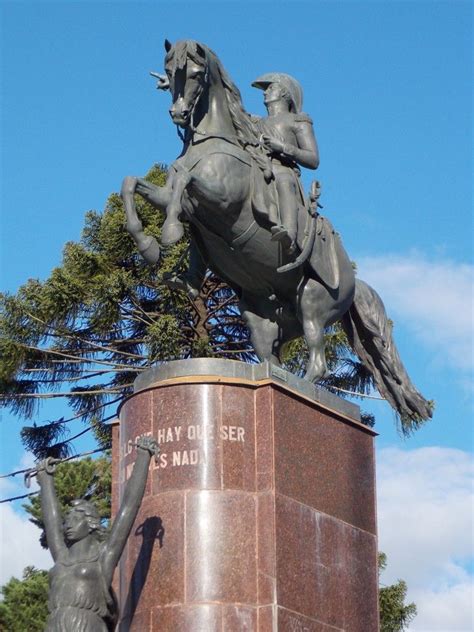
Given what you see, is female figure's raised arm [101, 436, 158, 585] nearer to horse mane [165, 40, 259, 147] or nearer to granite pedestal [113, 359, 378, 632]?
granite pedestal [113, 359, 378, 632]

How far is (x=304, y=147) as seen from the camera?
1780 centimetres

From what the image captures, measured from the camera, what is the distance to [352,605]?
1578 centimetres

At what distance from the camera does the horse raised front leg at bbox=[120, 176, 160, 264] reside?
52.6 feet

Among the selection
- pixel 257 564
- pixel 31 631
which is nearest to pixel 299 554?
pixel 257 564

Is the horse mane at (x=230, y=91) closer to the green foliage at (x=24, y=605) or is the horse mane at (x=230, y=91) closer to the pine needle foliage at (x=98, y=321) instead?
the pine needle foliage at (x=98, y=321)

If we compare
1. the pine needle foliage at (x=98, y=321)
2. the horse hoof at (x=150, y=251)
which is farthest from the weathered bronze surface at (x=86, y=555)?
the pine needle foliage at (x=98, y=321)

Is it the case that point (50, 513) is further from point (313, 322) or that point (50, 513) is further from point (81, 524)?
point (313, 322)

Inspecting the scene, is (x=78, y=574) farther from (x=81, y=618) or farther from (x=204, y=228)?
(x=204, y=228)

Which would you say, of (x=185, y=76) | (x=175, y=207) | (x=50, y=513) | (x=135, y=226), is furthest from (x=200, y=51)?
(x=50, y=513)

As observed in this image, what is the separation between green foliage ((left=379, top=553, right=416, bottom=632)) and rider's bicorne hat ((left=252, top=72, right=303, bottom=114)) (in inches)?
503

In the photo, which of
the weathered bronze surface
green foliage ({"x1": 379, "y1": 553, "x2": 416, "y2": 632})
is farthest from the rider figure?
green foliage ({"x1": 379, "y1": 553, "x2": 416, "y2": 632})

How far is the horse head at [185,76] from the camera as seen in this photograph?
16.5 metres

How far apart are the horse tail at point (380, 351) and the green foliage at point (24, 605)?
1499cm

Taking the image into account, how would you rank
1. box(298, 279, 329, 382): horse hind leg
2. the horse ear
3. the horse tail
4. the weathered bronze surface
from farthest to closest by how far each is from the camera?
the horse tail < box(298, 279, 329, 382): horse hind leg < the horse ear < the weathered bronze surface
